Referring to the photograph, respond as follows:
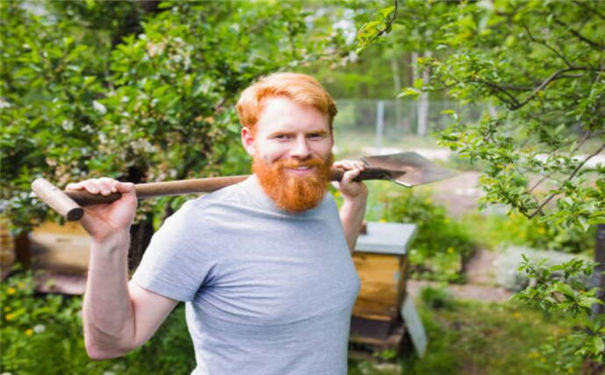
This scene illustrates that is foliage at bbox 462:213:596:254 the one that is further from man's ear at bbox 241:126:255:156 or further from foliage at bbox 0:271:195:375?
man's ear at bbox 241:126:255:156

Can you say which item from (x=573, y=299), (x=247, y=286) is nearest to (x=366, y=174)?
(x=247, y=286)

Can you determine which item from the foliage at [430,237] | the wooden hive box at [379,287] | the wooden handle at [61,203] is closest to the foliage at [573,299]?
the wooden handle at [61,203]

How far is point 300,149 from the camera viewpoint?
5.56ft

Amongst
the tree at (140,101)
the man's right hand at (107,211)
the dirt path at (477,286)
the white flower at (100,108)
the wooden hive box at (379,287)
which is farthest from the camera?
the dirt path at (477,286)

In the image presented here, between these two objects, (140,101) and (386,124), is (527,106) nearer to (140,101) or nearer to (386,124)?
(140,101)

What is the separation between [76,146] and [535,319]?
4.32 metres

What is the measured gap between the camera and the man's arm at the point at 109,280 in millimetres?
1347

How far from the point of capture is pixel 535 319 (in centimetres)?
504

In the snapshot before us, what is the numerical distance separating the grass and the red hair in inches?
102

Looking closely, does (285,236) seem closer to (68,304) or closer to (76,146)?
(76,146)

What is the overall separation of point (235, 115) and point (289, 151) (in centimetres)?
123

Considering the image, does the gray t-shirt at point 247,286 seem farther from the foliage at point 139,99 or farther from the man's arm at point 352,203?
the foliage at point 139,99

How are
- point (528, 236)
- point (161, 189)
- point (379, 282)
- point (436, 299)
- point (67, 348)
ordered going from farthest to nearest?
1. point (528, 236)
2. point (436, 299)
3. point (379, 282)
4. point (67, 348)
5. point (161, 189)

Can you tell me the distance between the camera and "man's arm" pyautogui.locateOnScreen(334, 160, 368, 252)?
2.16 metres
